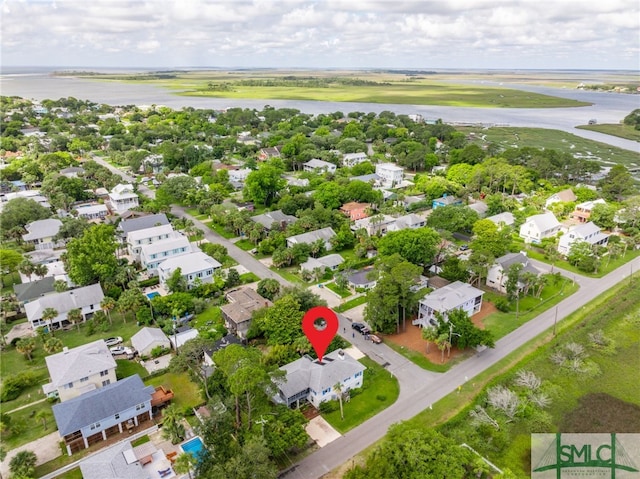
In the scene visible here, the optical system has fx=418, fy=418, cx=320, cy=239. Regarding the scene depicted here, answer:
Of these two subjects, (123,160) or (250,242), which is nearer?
(250,242)

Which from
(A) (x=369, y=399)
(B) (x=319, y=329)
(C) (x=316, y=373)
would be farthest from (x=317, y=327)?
(A) (x=369, y=399)

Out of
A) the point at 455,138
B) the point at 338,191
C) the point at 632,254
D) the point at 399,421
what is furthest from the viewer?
the point at 455,138

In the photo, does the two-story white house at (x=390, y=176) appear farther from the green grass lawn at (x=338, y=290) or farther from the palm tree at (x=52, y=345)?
the palm tree at (x=52, y=345)

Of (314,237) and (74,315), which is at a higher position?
(314,237)

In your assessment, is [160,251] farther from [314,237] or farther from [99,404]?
[99,404]

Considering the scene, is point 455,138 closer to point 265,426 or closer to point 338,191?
point 338,191

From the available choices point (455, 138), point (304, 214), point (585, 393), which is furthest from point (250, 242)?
point (455, 138)
